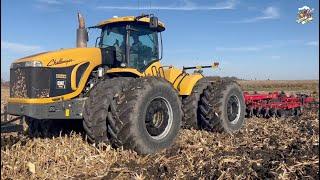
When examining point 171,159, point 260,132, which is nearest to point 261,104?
point 260,132

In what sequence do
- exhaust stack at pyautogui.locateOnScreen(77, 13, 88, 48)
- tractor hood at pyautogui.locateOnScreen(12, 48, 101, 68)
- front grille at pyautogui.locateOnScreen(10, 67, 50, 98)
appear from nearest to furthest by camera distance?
front grille at pyautogui.locateOnScreen(10, 67, 50, 98), tractor hood at pyautogui.locateOnScreen(12, 48, 101, 68), exhaust stack at pyautogui.locateOnScreen(77, 13, 88, 48)

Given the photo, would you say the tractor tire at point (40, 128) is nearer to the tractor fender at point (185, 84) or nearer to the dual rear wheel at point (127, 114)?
the dual rear wheel at point (127, 114)

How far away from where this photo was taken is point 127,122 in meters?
6.85

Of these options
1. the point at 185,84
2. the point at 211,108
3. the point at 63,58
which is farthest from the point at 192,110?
the point at 63,58

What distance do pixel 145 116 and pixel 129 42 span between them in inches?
70.7

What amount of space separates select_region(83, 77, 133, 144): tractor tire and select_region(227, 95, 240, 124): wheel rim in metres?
3.73

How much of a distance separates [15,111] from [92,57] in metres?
1.72

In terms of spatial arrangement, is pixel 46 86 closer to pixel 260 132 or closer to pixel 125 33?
pixel 125 33

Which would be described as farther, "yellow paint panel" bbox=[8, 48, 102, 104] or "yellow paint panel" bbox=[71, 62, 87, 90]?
"yellow paint panel" bbox=[71, 62, 87, 90]

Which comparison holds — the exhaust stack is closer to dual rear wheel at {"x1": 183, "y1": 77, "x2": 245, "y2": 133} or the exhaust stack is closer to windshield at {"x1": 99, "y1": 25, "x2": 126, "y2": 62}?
windshield at {"x1": 99, "y1": 25, "x2": 126, "y2": 62}

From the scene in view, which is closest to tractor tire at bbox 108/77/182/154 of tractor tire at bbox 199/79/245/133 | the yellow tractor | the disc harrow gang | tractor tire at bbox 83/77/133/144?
the yellow tractor

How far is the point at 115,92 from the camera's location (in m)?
7.18

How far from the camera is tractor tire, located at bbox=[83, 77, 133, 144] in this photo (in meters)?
7.00

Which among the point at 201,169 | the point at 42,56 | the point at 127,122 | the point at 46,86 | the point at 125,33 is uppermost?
the point at 125,33
